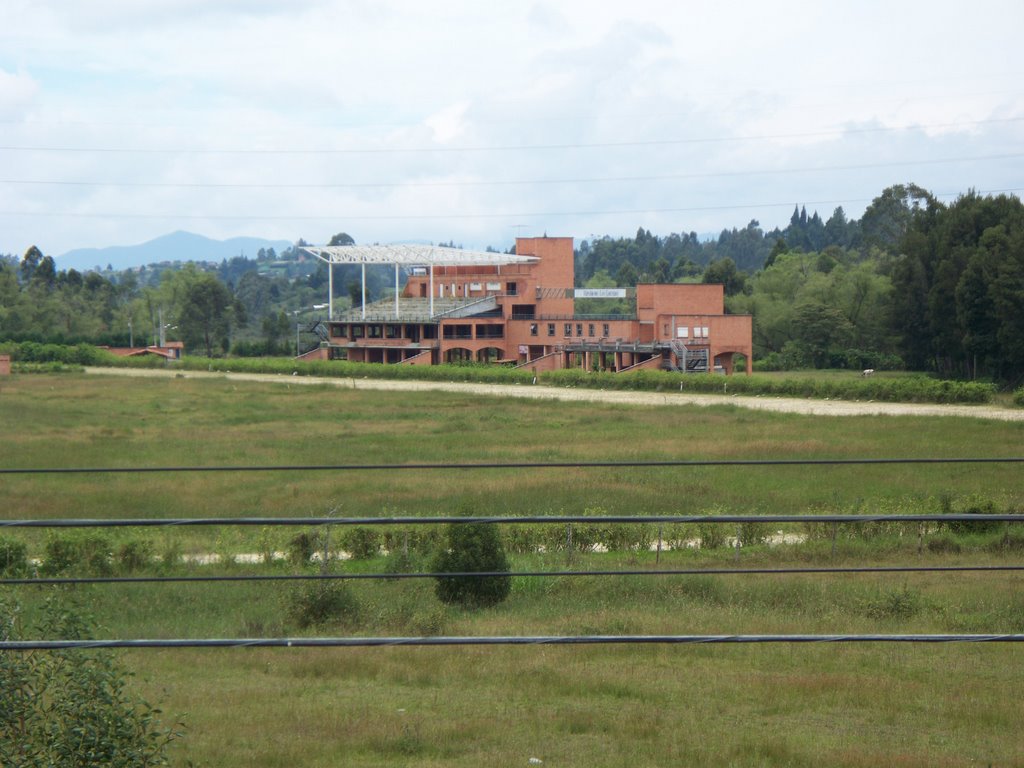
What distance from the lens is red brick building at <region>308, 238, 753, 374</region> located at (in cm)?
7850

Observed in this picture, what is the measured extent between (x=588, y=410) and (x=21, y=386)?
35040 mm

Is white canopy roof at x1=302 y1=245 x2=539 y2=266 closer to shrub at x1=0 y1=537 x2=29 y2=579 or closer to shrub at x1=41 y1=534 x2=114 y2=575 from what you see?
shrub at x1=41 y1=534 x2=114 y2=575

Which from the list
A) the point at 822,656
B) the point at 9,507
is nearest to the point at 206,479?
the point at 9,507

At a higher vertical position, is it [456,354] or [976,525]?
[456,354]

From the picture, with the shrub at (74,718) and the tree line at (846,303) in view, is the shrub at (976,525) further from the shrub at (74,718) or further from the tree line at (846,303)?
the tree line at (846,303)

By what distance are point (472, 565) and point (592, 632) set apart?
351cm

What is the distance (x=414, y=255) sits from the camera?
3516 inches

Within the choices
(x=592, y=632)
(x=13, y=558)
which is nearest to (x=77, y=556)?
(x=13, y=558)

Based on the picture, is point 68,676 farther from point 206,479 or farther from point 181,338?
point 181,338

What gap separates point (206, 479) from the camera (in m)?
29.7

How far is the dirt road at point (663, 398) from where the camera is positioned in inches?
1887

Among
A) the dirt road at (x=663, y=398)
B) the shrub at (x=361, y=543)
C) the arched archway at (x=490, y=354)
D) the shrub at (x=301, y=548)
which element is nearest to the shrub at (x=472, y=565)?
the shrub at (x=301, y=548)

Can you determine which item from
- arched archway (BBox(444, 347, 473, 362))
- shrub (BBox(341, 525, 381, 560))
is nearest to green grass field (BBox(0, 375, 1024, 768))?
shrub (BBox(341, 525, 381, 560))

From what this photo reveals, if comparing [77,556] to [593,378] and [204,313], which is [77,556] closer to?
[593,378]
